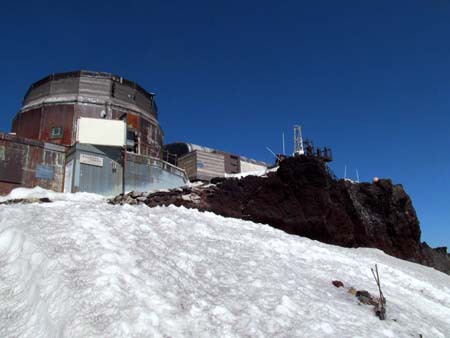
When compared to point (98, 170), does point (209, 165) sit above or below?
above

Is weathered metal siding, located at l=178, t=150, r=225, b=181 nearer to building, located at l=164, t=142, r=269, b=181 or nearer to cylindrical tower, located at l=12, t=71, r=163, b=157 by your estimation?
building, located at l=164, t=142, r=269, b=181

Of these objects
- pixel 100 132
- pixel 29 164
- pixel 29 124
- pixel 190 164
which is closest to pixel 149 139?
pixel 190 164

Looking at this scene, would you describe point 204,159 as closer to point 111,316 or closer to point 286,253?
point 286,253

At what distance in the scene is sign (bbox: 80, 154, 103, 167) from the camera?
66.5 ft

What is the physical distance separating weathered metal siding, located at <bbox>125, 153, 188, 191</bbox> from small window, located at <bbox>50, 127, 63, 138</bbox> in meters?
5.82

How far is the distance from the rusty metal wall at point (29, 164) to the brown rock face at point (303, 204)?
680cm

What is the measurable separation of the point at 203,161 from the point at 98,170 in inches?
570

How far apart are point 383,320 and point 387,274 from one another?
220 inches

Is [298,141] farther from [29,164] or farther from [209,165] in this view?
[29,164]

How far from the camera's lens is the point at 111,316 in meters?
4.68

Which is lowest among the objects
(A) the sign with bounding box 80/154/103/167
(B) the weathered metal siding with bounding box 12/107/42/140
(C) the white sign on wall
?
(A) the sign with bounding box 80/154/103/167

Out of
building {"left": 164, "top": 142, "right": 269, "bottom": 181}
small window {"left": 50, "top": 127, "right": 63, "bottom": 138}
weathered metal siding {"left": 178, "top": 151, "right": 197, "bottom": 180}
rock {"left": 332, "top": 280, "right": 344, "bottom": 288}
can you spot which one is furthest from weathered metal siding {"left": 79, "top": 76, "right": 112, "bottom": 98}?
rock {"left": 332, "top": 280, "right": 344, "bottom": 288}

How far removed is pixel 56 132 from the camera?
24969mm

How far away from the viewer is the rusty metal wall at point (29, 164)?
19.2 metres
